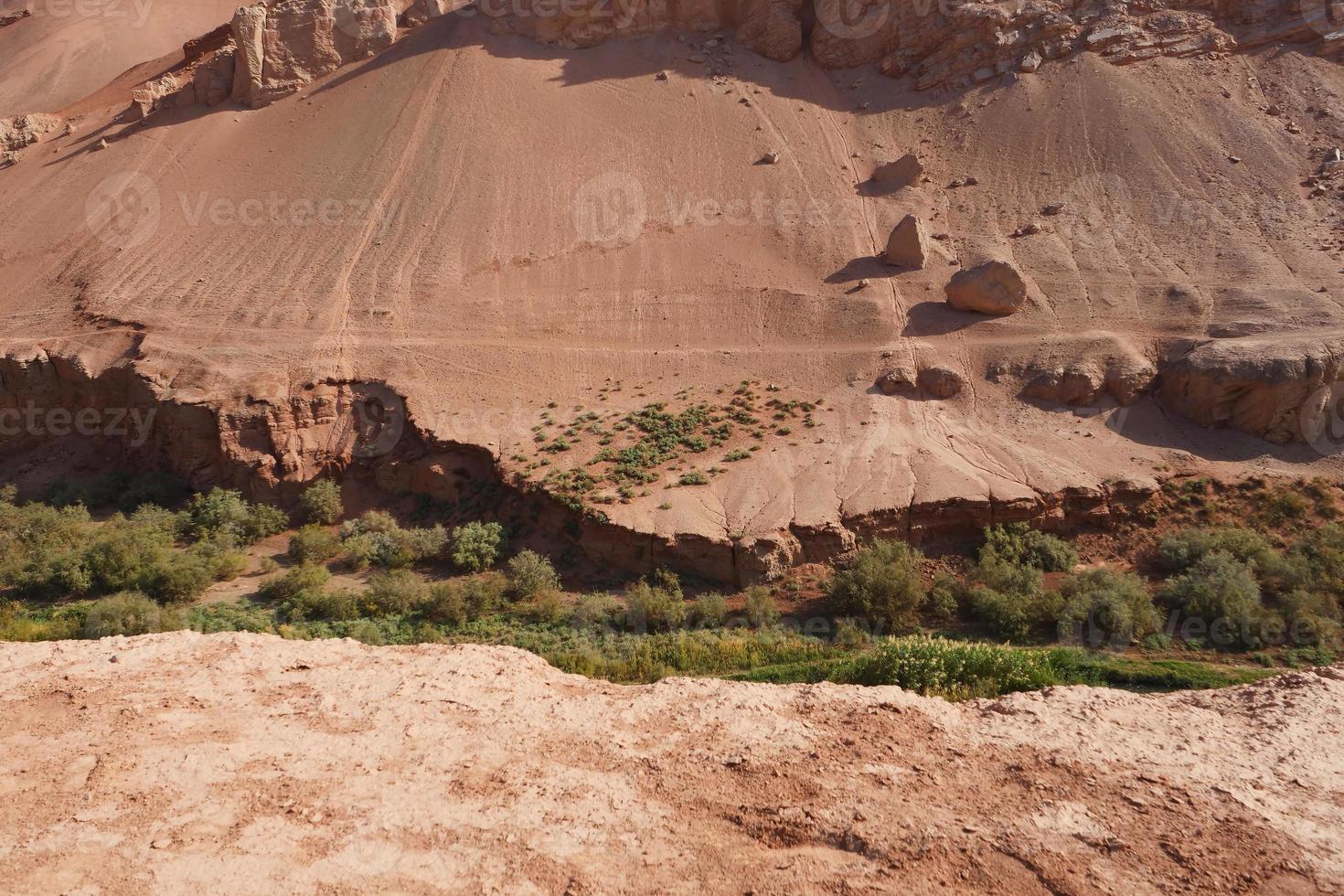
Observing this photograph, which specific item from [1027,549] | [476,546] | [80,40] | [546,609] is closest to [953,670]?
[1027,549]

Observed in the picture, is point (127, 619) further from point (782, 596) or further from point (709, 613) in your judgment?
point (782, 596)

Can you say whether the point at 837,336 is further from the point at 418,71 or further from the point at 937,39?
the point at 418,71

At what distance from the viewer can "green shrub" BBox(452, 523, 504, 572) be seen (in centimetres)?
1647

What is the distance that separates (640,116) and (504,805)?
25.1 meters

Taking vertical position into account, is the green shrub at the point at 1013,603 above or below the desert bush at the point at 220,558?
below

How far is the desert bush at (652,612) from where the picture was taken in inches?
566

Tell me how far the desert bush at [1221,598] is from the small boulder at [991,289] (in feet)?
26.3

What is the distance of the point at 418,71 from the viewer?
29.3 m

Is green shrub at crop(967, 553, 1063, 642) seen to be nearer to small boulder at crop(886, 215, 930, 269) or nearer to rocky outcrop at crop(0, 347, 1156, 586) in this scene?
rocky outcrop at crop(0, 347, 1156, 586)

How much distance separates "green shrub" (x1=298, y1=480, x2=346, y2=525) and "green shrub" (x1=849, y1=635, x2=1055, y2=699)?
39.7 ft

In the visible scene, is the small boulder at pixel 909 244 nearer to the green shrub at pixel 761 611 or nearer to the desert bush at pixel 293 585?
the green shrub at pixel 761 611

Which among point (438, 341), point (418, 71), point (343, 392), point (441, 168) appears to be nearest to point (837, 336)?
point (438, 341)

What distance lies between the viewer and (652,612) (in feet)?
47.5

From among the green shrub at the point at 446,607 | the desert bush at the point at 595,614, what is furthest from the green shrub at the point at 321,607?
the desert bush at the point at 595,614
